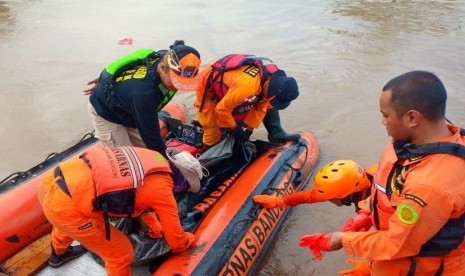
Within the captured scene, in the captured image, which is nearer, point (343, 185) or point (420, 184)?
point (420, 184)

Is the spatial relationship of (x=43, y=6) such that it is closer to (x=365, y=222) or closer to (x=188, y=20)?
(x=188, y=20)

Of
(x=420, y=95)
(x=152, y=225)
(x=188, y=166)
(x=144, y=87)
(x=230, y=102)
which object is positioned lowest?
(x=152, y=225)

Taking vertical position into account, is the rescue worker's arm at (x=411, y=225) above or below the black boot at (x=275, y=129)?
above

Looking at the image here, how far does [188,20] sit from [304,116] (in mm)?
4948

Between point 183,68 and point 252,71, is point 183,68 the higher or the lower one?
the higher one

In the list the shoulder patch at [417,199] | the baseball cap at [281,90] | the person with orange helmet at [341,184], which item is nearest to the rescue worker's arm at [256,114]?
the baseball cap at [281,90]

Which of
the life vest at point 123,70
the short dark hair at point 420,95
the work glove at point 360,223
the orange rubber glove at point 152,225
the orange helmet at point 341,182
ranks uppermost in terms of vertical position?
the short dark hair at point 420,95

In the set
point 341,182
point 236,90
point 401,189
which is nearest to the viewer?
point 401,189

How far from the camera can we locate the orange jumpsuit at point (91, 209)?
1.97 meters

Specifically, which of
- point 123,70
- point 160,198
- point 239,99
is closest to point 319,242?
point 160,198

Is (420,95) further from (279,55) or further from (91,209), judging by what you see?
(279,55)

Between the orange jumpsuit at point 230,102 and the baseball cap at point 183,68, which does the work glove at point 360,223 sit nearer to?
the baseball cap at point 183,68

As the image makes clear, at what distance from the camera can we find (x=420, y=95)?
1485 mm

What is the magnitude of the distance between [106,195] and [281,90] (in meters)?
1.75
